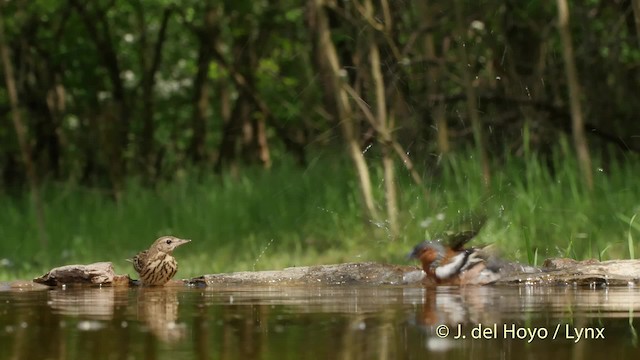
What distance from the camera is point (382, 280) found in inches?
379

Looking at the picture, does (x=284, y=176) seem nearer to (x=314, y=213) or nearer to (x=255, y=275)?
(x=314, y=213)

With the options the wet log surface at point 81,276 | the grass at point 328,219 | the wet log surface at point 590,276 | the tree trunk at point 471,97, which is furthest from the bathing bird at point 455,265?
the tree trunk at point 471,97

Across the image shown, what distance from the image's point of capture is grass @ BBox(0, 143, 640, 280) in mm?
11148

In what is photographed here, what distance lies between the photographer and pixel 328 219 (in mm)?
13047

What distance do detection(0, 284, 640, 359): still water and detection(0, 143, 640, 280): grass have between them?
2659 millimetres

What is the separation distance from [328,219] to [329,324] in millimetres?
7205

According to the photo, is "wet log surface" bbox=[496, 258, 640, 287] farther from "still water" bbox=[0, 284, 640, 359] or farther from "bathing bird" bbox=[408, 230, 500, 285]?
"still water" bbox=[0, 284, 640, 359]

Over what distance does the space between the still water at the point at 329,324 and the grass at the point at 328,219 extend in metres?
2.66

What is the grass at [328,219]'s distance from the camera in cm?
1115

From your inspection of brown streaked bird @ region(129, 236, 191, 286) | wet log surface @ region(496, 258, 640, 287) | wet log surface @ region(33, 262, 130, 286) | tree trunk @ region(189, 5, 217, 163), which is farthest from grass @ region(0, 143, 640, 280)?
tree trunk @ region(189, 5, 217, 163)

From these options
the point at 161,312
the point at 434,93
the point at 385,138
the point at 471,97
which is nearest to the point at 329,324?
the point at 161,312

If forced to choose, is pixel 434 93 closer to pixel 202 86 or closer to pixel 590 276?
pixel 590 276

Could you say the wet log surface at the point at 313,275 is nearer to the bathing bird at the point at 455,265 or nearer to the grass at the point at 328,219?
the bathing bird at the point at 455,265

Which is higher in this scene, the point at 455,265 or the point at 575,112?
the point at 575,112
